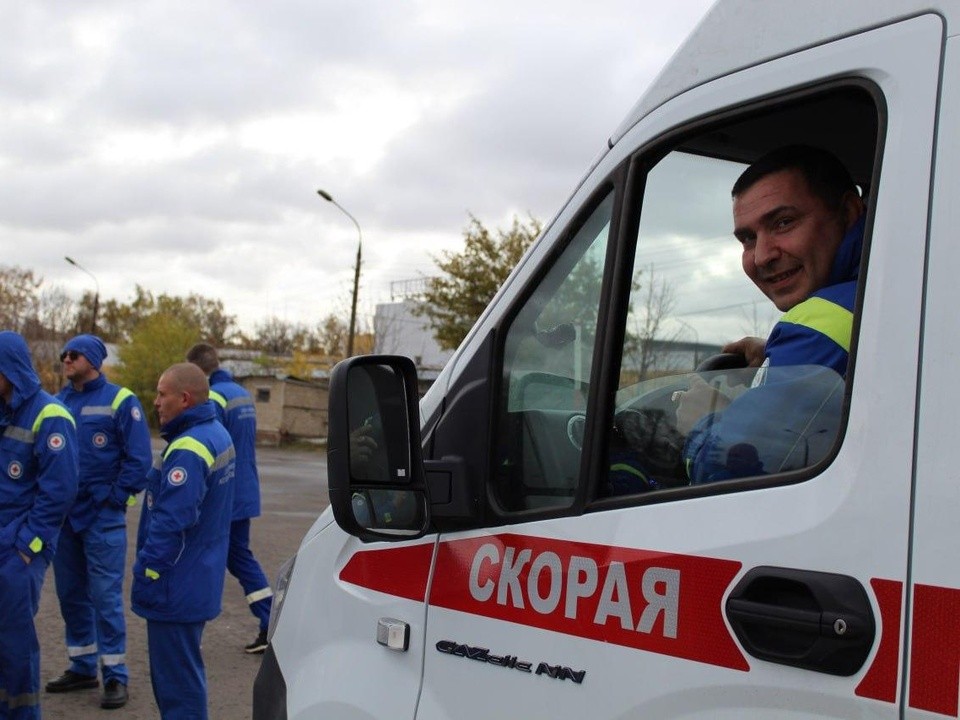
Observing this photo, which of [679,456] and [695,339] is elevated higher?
[695,339]

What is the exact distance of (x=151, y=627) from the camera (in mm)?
4137

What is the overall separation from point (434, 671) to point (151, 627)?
251 centimetres

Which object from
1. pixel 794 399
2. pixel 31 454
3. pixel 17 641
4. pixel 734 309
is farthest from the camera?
pixel 31 454

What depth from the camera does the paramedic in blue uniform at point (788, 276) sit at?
1.66 m

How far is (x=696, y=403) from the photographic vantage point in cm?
184

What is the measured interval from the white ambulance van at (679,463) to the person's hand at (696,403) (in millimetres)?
27

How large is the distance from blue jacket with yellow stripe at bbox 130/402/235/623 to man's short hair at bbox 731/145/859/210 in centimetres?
286

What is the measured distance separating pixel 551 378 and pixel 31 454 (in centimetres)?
342

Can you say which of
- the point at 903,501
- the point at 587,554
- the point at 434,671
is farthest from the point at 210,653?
the point at 903,501

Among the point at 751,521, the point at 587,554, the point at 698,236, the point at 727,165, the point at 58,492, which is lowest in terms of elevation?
the point at 58,492

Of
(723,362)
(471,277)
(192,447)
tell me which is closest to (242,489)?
(192,447)

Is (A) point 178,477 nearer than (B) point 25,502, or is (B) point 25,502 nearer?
(A) point 178,477

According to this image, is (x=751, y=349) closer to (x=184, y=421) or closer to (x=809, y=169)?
(x=809, y=169)

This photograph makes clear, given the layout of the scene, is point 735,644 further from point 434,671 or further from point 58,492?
point 58,492
